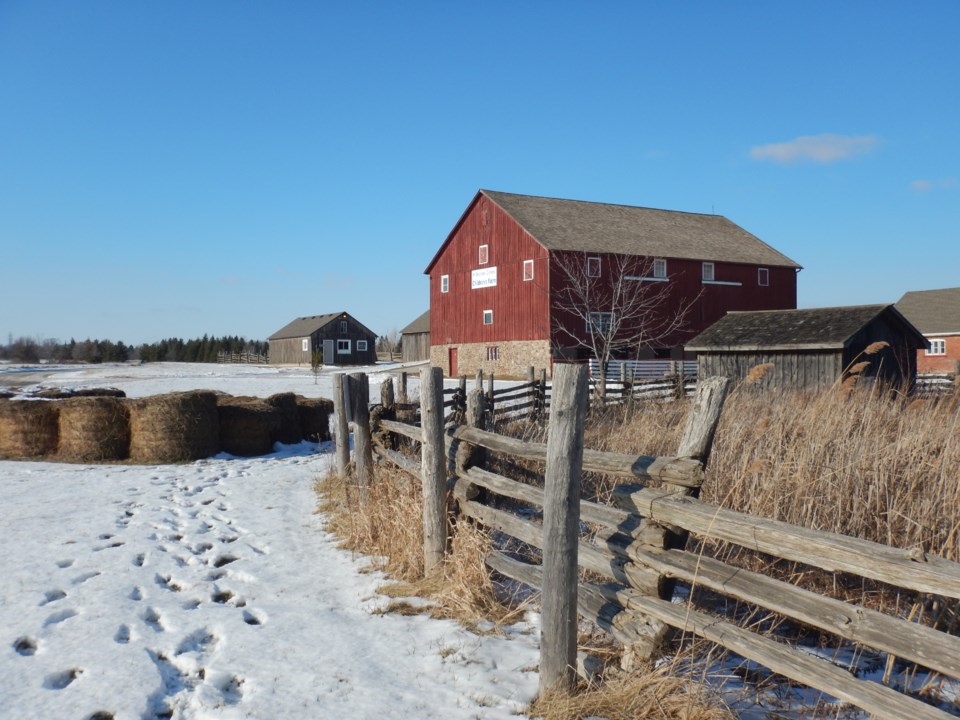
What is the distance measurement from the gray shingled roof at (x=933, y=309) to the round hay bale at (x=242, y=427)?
41241 mm

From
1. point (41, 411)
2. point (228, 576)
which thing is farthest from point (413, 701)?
point (41, 411)

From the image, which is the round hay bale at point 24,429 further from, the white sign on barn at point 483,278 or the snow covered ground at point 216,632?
the white sign on barn at point 483,278

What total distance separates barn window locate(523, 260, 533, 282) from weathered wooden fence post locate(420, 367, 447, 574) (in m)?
25.7

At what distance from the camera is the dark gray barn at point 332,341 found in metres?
56.6

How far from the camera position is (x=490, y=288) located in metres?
33.7

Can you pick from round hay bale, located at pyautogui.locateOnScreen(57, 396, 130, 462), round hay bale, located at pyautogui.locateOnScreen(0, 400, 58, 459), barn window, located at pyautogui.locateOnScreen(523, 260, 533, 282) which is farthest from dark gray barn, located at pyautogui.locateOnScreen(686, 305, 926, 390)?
round hay bale, located at pyautogui.locateOnScreen(0, 400, 58, 459)

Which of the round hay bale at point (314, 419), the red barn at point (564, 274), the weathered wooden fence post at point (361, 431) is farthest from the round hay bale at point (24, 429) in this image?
the red barn at point (564, 274)

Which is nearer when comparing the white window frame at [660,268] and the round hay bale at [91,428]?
the round hay bale at [91,428]

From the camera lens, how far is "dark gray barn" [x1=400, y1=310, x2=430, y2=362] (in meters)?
53.6

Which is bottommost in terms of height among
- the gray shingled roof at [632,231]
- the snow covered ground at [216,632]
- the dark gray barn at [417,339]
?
the snow covered ground at [216,632]

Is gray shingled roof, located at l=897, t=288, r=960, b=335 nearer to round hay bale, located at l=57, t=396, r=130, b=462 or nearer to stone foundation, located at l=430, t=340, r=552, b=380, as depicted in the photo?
stone foundation, located at l=430, t=340, r=552, b=380

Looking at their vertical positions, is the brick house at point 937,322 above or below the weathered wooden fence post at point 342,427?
above

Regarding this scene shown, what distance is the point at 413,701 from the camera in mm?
3773

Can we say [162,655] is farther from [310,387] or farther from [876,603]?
[310,387]
